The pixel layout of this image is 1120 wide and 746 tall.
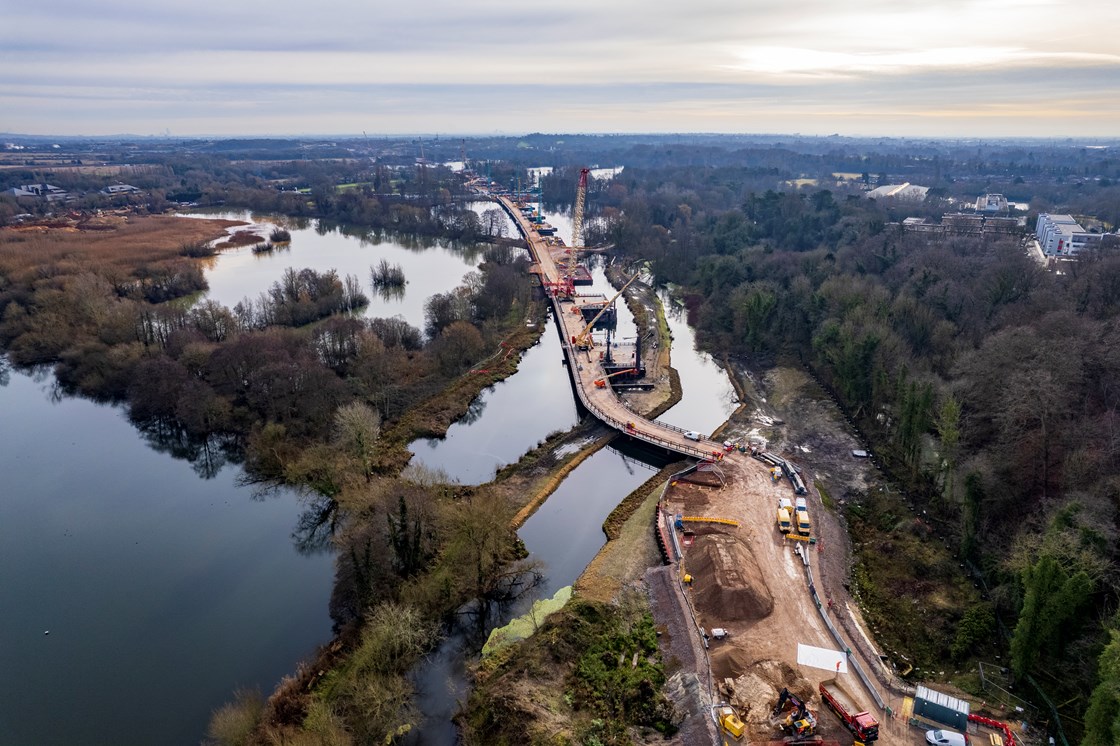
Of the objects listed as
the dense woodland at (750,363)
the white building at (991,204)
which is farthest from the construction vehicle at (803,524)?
the white building at (991,204)

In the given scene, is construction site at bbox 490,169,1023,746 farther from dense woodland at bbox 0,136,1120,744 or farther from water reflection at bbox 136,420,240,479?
water reflection at bbox 136,420,240,479

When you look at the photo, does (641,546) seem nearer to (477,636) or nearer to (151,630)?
(477,636)

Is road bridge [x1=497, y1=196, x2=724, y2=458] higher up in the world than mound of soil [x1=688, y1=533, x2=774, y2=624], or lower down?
higher up

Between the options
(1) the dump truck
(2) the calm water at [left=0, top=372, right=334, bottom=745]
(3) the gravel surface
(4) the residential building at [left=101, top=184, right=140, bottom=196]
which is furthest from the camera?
(4) the residential building at [left=101, top=184, right=140, bottom=196]

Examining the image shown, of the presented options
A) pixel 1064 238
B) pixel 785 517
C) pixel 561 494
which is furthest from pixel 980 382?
pixel 1064 238

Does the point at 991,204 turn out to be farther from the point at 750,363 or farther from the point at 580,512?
the point at 580,512

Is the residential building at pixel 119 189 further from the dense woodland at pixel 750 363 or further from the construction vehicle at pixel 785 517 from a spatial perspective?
the construction vehicle at pixel 785 517

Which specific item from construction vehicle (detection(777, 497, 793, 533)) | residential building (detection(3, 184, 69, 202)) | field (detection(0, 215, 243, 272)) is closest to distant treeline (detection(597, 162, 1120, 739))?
construction vehicle (detection(777, 497, 793, 533))
